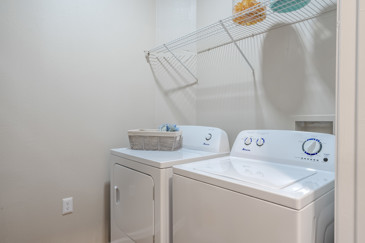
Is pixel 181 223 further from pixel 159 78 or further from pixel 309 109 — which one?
pixel 159 78

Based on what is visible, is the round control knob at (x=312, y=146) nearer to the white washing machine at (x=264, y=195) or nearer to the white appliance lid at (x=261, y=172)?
the white washing machine at (x=264, y=195)

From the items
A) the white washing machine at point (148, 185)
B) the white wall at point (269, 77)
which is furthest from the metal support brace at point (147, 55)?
the white washing machine at point (148, 185)

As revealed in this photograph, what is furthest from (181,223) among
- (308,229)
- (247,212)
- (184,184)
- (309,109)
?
(309,109)

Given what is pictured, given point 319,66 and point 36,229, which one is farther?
point 36,229

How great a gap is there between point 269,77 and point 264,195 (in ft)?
3.51

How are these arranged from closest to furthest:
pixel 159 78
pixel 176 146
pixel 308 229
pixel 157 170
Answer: pixel 308 229 → pixel 157 170 → pixel 176 146 → pixel 159 78

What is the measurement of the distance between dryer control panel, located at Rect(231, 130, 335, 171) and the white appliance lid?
52 millimetres

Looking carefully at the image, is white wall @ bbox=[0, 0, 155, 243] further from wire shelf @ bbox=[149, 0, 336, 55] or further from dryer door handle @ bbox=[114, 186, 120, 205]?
wire shelf @ bbox=[149, 0, 336, 55]

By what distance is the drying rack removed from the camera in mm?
1331

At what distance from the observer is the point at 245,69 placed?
1.77 meters

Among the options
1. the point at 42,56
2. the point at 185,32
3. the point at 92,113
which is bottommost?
the point at 92,113

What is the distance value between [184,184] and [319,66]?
1091 millimetres

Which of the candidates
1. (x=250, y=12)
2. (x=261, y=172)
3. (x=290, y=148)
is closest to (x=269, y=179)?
(x=261, y=172)

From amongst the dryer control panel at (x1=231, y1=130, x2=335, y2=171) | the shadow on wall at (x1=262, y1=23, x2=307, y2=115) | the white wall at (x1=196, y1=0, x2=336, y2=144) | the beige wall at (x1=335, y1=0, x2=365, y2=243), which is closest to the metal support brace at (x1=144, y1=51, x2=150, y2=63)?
the white wall at (x1=196, y1=0, x2=336, y2=144)
